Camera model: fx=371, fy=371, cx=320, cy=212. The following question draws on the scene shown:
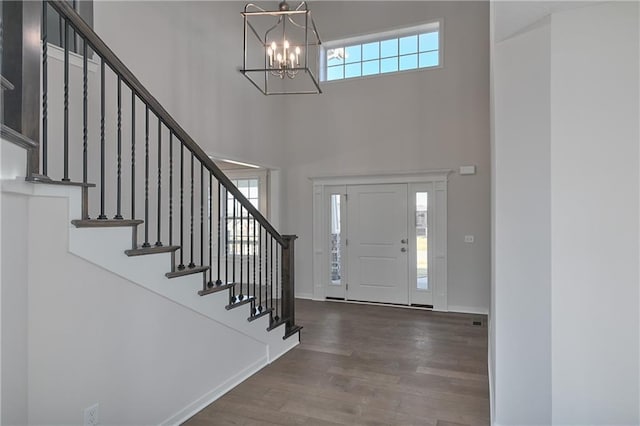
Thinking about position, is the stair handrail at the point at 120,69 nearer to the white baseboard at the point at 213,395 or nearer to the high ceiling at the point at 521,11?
the white baseboard at the point at 213,395

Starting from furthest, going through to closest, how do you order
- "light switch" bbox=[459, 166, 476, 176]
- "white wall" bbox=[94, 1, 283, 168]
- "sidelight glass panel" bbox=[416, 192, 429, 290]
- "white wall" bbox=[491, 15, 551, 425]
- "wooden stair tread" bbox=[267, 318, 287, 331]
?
"sidelight glass panel" bbox=[416, 192, 429, 290] < "light switch" bbox=[459, 166, 476, 176] < "white wall" bbox=[94, 1, 283, 168] < "wooden stair tread" bbox=[267, 318, 287, 331] < "white wall" bbox=[491, 15, 551, 425]

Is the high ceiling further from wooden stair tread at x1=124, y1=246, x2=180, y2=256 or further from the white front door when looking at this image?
the white front door

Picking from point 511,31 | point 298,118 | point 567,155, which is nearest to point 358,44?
point 298,118

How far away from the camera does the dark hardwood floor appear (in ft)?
8.50

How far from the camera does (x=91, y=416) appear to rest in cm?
191

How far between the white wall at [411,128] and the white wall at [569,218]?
327 centimetres

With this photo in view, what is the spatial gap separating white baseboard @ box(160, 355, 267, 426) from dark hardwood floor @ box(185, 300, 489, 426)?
42 millimetres

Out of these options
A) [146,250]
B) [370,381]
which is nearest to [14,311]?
[146,250]

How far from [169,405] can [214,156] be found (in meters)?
3.15

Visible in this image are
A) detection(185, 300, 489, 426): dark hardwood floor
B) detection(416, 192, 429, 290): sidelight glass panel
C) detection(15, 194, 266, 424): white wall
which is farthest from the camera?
detection(416, 192, 429, 290): sidelight glass panel

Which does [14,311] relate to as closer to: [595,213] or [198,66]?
[595,213]

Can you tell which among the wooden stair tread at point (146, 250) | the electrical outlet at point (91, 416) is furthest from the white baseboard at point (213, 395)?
the wooden stair tread at point (146, 250)

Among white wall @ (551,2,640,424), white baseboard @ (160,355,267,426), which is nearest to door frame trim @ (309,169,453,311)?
white baseboard @ (160,355,267,426)

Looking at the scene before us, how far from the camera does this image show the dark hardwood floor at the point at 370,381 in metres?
2.59
